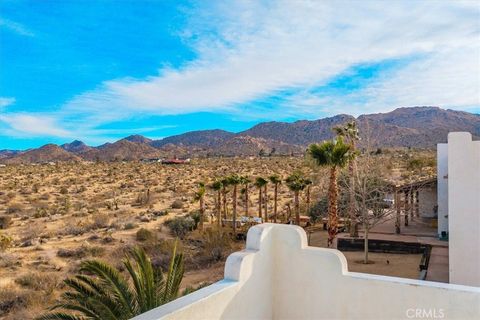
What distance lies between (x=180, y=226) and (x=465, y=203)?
59.1 feet

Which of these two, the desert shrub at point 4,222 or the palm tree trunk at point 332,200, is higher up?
the palm tree trunk at point 332,200

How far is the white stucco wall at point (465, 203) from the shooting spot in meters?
10.9

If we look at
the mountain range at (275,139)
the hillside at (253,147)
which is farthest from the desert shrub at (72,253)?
the hillside at (253,147)

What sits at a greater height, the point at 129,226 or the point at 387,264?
the point at 129,226

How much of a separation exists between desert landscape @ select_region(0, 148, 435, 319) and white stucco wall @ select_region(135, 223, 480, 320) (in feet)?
13.3

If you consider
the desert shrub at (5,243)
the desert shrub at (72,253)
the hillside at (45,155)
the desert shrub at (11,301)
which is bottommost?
the desert shrub at (11,301)

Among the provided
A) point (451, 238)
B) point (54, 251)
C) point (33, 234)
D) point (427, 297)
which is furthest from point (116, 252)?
point (427, 297)

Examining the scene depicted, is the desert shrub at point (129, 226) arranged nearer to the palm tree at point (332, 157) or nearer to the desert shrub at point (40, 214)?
the desert shrub at point (40, 214)

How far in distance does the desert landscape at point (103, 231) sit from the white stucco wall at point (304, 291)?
4.04 meters

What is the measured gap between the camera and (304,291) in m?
5.84

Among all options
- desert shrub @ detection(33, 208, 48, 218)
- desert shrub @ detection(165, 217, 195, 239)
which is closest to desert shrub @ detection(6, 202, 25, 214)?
desert shrub @ detection(33, 208, 48, 218)

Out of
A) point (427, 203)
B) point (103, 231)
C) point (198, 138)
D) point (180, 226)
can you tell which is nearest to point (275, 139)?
point (198, 138)

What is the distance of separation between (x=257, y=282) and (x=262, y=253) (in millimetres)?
383

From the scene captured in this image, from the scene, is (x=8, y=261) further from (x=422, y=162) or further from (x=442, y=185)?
(x=422, y=162)
